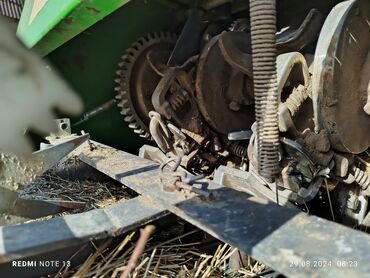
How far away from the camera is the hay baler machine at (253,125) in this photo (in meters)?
0.94

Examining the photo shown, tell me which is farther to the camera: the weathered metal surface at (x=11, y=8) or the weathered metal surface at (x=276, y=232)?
the weathered metal surface at (x=11, y=8)

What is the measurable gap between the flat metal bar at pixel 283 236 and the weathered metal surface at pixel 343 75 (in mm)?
393

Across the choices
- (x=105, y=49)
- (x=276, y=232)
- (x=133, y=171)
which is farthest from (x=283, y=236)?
(x=105, y=49)

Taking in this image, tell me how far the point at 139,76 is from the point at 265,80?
1055mm

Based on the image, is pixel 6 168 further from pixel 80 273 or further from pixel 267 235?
pixel 267 235

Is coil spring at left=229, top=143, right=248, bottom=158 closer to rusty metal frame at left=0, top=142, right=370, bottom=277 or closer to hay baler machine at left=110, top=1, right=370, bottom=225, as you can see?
hay baler machine at left=110, top=1, right=370, bottom=225

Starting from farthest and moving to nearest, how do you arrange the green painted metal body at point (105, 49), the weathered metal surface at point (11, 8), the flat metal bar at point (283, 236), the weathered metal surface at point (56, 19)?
the weathered metal surface at point (11, 8) → the green painted metal body at point (105, 49) → the weathered metal surface at point (56, 19) → the flat metal bar at point (283, 236)

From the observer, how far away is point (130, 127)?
6.95 feet

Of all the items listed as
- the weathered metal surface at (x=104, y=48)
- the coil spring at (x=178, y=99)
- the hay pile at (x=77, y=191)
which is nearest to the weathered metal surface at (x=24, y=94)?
the weathered metal surface at (x=104, y=48)

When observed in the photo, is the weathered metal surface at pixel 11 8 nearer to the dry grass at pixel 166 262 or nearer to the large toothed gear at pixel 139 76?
the large toothed gear at pixel 139 76

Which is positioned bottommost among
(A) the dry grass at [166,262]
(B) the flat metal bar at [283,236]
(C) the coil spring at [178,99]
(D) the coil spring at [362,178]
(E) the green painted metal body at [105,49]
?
(A) the dry grass at [166,262]

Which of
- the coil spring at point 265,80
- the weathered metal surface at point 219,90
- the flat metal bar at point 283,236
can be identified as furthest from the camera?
the weathered metal surface at point 219,90

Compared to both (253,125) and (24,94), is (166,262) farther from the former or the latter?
(24,94)

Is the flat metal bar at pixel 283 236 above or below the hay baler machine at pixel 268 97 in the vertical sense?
below
